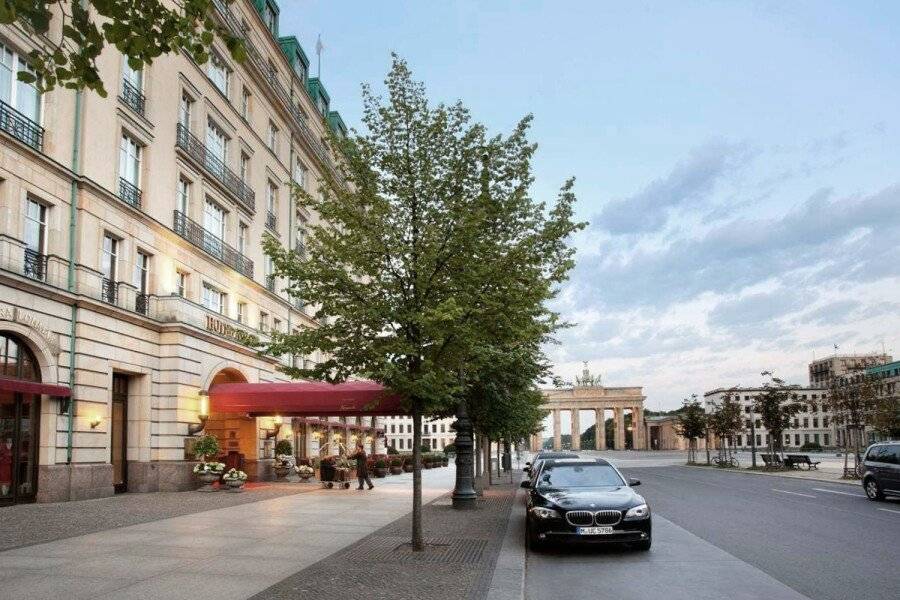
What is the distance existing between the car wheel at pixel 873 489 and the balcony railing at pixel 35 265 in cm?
2357

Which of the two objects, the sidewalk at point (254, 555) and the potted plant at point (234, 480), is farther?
the potted plant at point (234, 480)

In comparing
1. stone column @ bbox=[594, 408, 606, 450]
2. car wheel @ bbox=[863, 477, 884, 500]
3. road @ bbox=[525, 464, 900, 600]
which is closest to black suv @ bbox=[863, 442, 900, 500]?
car wheel @ bbox=[863, 477, 884, 500]

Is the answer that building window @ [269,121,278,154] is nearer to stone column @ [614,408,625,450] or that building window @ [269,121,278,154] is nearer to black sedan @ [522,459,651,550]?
black sedan @ [522,459,651,550]

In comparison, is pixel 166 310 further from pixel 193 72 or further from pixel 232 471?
pixel 193 72

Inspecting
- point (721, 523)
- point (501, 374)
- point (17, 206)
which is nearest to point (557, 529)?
point (721, 523)

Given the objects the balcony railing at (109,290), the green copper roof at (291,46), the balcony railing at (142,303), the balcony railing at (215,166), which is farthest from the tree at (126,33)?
the green copper roof at (291,46)

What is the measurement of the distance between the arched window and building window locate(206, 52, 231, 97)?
51.1 ft

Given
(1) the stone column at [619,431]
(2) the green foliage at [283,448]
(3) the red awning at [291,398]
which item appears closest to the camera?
(3) the red awning at [291,398]

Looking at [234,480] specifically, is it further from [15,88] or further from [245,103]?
[245,103]

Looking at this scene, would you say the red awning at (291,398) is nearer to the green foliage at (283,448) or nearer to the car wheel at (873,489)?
the green foliage at (283,448)

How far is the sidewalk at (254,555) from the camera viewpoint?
8.73 metres

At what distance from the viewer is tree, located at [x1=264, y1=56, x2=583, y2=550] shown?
11977 millimetres

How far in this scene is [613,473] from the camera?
14.2 meters

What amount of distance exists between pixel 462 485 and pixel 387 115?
1064cm
